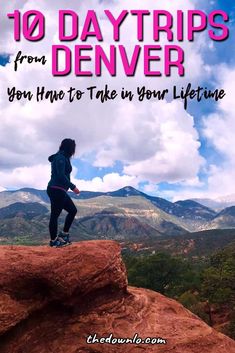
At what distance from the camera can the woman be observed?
14602mm

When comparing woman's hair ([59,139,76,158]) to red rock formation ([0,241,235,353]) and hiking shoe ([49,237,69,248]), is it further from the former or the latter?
red rock formation ([0,241,235,353])

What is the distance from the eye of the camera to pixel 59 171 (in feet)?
47.8

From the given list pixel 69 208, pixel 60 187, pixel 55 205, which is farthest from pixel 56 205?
pixel 60 187

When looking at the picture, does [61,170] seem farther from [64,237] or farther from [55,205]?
[64,237]

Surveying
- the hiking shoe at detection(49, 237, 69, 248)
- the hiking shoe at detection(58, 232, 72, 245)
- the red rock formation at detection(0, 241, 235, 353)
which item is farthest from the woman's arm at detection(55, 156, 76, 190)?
the red rock formation at detection(0, 241, 235, 353)

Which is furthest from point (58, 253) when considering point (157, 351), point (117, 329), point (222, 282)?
point (222, 282)

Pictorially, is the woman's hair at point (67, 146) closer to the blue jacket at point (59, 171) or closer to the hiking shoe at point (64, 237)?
the blue jacket at point (59, 171)

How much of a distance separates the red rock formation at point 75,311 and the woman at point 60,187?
2.54ft

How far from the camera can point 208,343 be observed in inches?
518

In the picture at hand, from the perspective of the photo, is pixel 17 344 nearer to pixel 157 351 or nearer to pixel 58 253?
pixel 58 253

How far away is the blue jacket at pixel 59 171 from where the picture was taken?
14.6 m

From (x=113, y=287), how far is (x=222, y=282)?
1476 inches

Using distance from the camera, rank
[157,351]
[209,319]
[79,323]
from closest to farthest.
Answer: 1. [157,351]
2. [79,323]
3. [209,319]

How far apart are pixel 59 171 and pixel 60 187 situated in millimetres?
598
